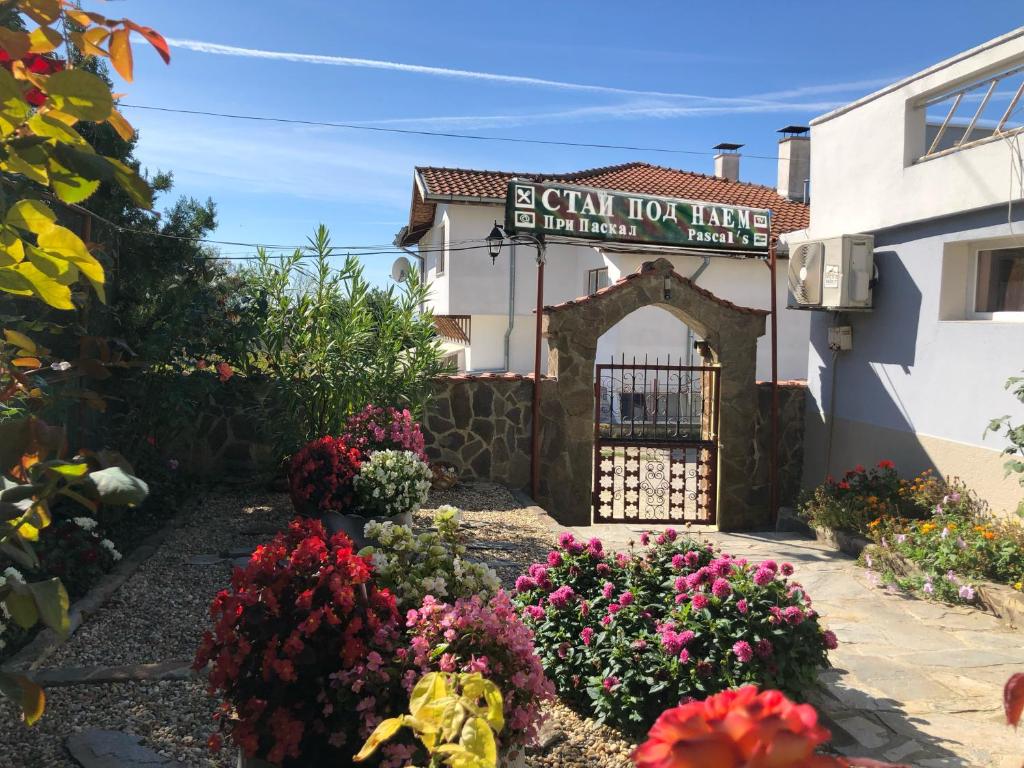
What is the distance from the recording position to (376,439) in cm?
755

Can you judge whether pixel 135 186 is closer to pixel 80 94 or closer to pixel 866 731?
pixel 80 94

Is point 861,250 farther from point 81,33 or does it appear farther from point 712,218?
point 81,33

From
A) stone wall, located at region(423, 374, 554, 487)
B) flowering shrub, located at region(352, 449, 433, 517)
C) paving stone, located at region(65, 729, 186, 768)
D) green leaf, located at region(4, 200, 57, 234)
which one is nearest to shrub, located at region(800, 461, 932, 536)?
stone wall, located at region(423, 374, 554, 487)

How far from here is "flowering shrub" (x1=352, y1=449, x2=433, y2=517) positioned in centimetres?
639

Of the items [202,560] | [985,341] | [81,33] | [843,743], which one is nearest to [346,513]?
[202,560]

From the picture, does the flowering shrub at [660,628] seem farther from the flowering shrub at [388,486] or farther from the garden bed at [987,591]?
the garden bed at [987,591]

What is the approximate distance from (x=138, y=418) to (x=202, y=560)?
2444 mm

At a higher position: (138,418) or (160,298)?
(160,298)

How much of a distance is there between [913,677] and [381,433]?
4556 millimetres

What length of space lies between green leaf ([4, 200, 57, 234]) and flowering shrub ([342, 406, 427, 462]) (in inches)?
228

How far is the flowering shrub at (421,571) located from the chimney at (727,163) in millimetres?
22531

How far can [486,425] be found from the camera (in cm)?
1004

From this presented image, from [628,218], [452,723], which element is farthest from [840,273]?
[452,723]

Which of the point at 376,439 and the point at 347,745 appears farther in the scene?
the point at 376,439
